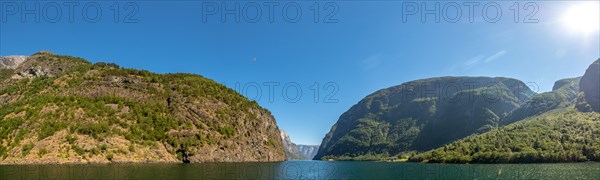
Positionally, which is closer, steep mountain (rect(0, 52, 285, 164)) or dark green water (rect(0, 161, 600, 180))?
dark green water (rect(0, 161, 600, 180))

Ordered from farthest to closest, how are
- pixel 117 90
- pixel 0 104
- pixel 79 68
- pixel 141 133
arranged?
pixel 79 68 → pixel 117 90 → pixel 0 104 → pixel 141 133

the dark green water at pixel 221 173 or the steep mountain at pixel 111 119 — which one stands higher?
the steep mountain at pixel 111 119

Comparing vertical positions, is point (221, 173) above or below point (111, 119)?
below

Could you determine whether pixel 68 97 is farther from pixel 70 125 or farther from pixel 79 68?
pixel 79 68

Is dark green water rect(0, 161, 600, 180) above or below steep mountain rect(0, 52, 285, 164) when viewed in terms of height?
below

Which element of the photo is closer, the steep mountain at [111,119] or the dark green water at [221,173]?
the dark green water at [221,173]

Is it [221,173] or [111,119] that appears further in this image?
[111,119]

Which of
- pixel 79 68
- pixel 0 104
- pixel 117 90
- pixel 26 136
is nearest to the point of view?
pixel 26 136

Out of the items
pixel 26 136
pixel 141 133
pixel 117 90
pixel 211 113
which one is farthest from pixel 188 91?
pixel 26 136
